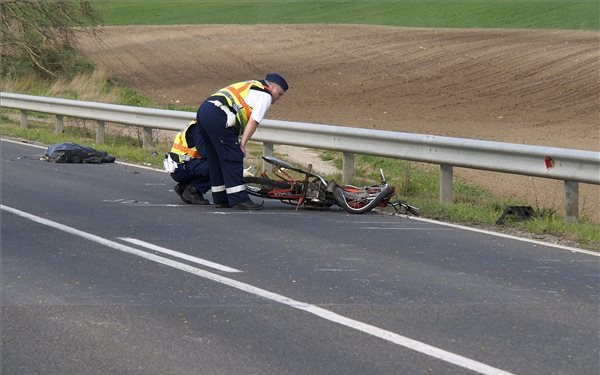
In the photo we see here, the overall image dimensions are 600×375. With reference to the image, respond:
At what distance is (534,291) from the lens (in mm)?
8352

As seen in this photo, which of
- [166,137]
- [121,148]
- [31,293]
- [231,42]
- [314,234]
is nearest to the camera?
[31,293]

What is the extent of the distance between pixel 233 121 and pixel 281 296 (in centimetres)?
425

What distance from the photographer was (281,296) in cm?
798

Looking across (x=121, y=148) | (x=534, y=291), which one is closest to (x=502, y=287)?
(x=534, y=291)

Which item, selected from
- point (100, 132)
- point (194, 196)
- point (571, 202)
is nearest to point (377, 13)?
point (100, 132)

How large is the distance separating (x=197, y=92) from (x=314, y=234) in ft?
78.3

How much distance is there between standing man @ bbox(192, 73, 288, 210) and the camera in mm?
11945

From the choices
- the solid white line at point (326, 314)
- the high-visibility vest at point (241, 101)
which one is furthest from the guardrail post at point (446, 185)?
the solid white line at point (326, 314)

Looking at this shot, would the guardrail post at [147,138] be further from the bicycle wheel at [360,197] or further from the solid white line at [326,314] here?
the solid white line at [326,314]

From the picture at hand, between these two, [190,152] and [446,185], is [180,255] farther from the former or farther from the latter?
[446,185]

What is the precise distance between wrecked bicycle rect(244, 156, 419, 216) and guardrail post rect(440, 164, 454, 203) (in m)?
0.73

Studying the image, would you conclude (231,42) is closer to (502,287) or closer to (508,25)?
(508,25)

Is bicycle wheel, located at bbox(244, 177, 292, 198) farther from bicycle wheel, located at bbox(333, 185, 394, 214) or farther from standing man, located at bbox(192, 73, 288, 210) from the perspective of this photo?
bicycle wheel, located at bbox(333, 185, 394, 214)

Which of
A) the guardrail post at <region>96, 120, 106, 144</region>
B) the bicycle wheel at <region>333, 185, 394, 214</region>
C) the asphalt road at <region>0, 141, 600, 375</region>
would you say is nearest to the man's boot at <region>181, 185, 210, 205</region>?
the asphalt road at <region>0, 141, 600, 375</region>
